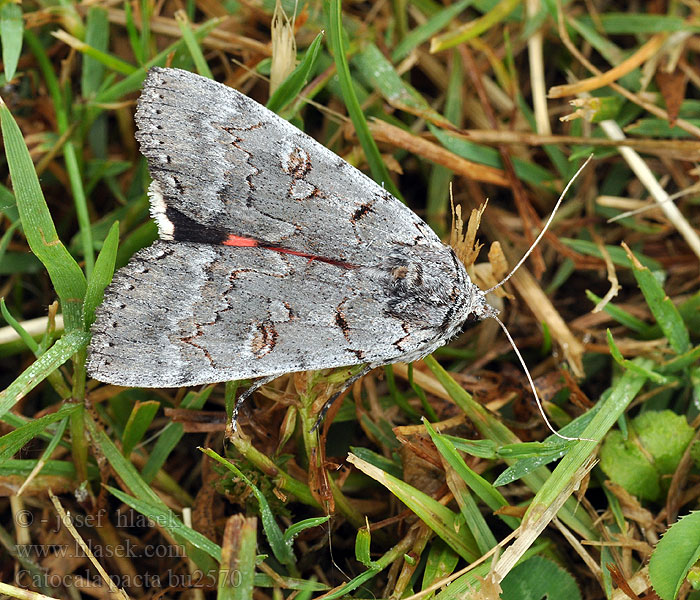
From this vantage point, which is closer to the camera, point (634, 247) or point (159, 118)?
point (159, 118)

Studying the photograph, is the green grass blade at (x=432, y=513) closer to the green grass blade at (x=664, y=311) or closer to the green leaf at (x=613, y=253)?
the green grass blade at (x=664, y=311)

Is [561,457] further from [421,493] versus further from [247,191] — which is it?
[247,191]

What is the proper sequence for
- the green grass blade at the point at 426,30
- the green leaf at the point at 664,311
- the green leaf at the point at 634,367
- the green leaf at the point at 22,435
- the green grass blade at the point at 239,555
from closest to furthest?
the green grass blade at the point at 239,555
the green leaf at the point at 22,435
the green leaf at the point at 634,367
the green leaf at the point at 664,311
the green grass blade at the point at 426,30

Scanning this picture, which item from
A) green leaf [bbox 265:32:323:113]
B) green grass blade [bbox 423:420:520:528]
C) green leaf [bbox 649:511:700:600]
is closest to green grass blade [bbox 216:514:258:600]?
green grass blade [bbox 423:420:520:528]

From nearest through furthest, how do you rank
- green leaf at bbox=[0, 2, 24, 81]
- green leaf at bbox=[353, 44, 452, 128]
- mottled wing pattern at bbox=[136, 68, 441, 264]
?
mottled wing pattern at bbox=[136, 68, 441, 264], green leaf at bbox=[0, 2, 24, 81], green leaf at bbox=[353, 44, 452, 128]

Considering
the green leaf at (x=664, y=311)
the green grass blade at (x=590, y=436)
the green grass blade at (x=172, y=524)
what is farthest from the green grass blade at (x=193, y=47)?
the green grass blade at (x=590, y=436)

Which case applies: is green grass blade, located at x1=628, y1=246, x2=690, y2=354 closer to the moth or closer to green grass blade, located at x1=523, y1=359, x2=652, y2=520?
green grass blade, located at x1=523, y1=359, x2=652, y2=520

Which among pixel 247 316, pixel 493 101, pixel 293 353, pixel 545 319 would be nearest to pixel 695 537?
pixel 545 319
